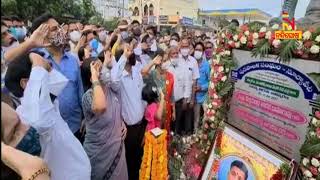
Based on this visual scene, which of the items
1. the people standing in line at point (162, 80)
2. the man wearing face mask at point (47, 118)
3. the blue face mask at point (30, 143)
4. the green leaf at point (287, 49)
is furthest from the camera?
the people standing in line at point (162, 80)

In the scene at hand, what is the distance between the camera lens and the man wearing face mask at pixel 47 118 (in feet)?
7.70

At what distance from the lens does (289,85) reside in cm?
307

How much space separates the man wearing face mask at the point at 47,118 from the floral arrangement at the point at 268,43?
171 cm

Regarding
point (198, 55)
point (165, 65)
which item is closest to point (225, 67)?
point (165, 65)

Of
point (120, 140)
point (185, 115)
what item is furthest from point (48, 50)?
point (185, 115)

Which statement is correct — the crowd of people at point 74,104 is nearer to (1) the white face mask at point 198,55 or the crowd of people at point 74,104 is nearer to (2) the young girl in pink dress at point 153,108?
(2) the young girl in pink dress at point 153,108

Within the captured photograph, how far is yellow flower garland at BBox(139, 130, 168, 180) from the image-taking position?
4172 millimetres

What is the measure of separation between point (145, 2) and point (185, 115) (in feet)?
193

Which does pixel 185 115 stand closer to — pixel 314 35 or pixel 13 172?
pixel 314 35

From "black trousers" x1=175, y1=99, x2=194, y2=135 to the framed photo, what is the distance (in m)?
3.40

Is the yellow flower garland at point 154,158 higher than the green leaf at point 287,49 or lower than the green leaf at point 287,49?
lower

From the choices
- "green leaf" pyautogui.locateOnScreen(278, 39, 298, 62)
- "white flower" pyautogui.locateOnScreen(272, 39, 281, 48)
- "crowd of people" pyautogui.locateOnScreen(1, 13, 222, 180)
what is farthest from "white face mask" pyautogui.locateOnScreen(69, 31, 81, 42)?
"green leaf" pyautogui.locateOnScreen(278, 39, 298, 62)

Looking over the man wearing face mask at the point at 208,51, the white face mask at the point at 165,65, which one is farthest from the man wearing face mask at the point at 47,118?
the man wearing face mask at the point at 208,51

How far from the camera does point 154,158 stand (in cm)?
420
